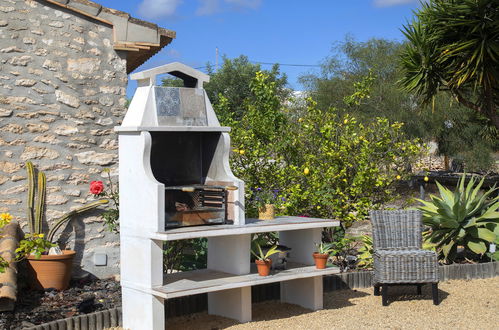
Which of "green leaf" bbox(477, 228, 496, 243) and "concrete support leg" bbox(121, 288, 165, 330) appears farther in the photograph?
"green leaf" bbox(477, 228, 496, 243)

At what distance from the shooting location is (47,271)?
7113 mm

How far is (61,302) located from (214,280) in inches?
74.2

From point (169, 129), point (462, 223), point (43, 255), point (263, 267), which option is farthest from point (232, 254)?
point (462, 223)

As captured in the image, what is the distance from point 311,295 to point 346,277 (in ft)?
3.55

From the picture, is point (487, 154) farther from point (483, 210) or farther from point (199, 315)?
point (199, 315)

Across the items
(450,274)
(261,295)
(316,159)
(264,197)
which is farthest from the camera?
(316,159)

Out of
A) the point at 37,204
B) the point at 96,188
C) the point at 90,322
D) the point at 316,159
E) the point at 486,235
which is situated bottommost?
the point at 90,322

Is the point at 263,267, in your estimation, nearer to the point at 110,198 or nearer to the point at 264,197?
the point at 264,197

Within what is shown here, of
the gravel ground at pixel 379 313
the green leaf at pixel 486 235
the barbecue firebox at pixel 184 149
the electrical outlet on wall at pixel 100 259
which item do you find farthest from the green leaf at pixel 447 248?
the electrical outlet on wall at pixel 100 259

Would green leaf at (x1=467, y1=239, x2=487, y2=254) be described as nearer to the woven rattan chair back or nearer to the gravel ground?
the gravel ground

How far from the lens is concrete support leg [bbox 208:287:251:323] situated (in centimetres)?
607

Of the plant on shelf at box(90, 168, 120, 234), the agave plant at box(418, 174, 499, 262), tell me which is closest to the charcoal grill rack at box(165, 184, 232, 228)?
the plant on shelf at box(90, 168, 120, 234)

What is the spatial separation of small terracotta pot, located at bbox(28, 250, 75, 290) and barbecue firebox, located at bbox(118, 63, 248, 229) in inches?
67.7

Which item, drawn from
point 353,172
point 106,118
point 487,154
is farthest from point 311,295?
point 487,154
